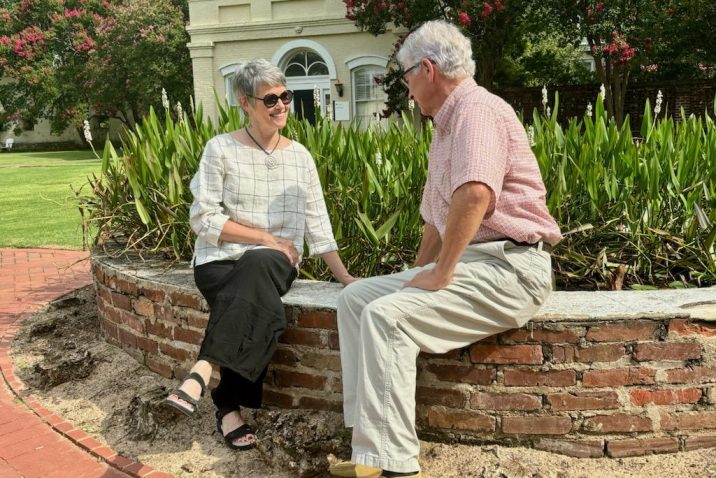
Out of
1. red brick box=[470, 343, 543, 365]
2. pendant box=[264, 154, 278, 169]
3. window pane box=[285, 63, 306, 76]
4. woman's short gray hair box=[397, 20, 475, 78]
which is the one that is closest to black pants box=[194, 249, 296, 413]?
pendant box=[264, 154, 278, 169]

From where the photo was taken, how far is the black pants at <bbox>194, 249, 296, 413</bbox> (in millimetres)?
2807

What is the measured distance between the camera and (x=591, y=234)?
3.38 m

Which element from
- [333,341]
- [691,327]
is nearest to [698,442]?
[691,327]

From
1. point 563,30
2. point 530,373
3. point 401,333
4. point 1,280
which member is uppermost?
point 563,30

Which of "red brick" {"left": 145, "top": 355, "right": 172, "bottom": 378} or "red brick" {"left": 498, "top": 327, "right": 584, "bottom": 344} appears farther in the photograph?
"red brick" {"left": 145, "top": 355, "right": 172, "bottom": 378}

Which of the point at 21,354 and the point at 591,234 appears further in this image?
the point at 21,354

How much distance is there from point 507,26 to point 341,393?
574 inches

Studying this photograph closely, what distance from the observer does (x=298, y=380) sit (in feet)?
10.0

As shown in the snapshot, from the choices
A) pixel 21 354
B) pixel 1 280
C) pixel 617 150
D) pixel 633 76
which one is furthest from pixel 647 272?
pixel 633 76

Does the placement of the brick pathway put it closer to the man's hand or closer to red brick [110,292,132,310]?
red brick [110,292,132,310]

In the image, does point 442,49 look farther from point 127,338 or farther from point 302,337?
point 127,338

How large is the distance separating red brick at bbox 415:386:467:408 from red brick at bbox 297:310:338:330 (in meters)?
0.42

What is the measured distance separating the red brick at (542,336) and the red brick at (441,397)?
0.28 meters

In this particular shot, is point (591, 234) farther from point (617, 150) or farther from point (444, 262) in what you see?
point (444, 262)
